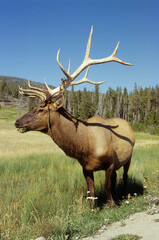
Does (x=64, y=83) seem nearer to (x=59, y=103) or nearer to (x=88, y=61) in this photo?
(x=59, y=103)

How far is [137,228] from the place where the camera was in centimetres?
367

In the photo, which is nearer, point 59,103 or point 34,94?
point 59,103

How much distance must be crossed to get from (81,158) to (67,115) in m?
0.94

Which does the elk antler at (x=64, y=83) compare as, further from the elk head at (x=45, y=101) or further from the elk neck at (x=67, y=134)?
the elk neck at (x=67, y=134)

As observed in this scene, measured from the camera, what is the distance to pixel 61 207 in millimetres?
4645

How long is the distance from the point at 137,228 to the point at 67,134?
2.08 metres

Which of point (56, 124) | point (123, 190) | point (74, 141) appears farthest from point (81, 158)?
point (123, 190)

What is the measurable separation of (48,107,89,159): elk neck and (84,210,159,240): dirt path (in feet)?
4.79

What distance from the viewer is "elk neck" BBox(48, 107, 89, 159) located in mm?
4617

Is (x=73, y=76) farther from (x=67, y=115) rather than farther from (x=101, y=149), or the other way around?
(x=101, y=149)

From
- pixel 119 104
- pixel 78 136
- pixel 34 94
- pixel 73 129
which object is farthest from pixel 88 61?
pixel 119 104

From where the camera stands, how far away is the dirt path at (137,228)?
334 centimetres

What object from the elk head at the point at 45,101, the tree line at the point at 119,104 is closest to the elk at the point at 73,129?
the elk head at the point at 45,101

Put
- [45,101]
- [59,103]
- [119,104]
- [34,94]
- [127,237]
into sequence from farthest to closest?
[119,104]
[34,94]
[45,101]
[59,103]
[127,237]
